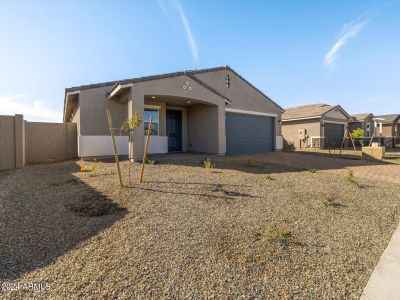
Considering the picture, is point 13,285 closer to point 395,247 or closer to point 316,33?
point 395,247

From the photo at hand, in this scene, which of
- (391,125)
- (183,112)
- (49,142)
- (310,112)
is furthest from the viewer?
(391,125)

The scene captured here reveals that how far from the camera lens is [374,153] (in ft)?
45.6

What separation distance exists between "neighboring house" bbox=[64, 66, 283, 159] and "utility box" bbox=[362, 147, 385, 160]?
18.4ft

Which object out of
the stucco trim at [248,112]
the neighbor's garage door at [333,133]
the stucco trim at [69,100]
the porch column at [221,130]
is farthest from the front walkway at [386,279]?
the neighbor's garage door at [333,133]

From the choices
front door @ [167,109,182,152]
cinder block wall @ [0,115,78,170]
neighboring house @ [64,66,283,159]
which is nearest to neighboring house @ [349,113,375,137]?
neighboring house @ [64,66,283,159]

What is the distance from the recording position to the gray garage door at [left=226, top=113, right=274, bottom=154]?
14.8 meters

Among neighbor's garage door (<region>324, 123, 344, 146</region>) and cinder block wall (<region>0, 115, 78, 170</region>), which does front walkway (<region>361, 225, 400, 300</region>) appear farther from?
neighbor's garage door (<region>324, 123, 344, 146</region>)

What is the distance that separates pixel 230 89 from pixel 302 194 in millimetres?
11834

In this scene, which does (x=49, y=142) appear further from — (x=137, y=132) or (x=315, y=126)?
(x=315, y=126)

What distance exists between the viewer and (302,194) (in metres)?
5.65

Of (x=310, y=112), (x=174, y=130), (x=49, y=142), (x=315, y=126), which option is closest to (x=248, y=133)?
(x=174, y=130)

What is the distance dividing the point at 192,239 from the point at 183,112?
12.2 m

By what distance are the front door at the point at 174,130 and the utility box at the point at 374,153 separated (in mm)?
12278

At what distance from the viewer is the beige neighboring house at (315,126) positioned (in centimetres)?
2233
